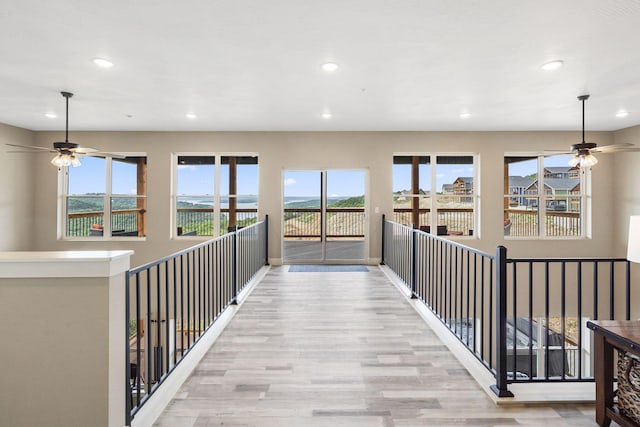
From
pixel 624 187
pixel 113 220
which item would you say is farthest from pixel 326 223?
pixel 624 187

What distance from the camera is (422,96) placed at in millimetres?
5047

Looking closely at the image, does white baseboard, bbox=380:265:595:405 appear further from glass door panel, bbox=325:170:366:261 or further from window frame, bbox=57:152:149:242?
window frame, bbox=57:152:149:242

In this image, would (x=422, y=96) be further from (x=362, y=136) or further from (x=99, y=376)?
(x=99, y=376)

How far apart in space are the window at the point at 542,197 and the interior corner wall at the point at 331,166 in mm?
247

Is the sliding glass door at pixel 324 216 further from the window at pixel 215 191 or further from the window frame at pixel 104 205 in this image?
the window frame at pixel 104 205

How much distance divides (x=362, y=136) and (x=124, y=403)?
6416 mm

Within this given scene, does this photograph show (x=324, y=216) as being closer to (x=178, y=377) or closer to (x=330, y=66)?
(x=330, y=66)

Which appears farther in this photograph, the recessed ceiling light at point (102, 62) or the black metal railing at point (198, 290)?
the recessed ceiling light at point (102, 62)

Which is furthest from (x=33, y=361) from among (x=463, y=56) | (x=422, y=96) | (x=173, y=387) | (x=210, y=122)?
(x=210, y=122)

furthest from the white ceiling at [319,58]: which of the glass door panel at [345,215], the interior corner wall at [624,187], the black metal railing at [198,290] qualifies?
the black metal railing at [198,290]

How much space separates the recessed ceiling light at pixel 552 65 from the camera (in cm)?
382

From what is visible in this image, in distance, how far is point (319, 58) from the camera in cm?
373

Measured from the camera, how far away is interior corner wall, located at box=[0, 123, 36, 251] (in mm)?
6676

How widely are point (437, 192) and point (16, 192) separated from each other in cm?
818
